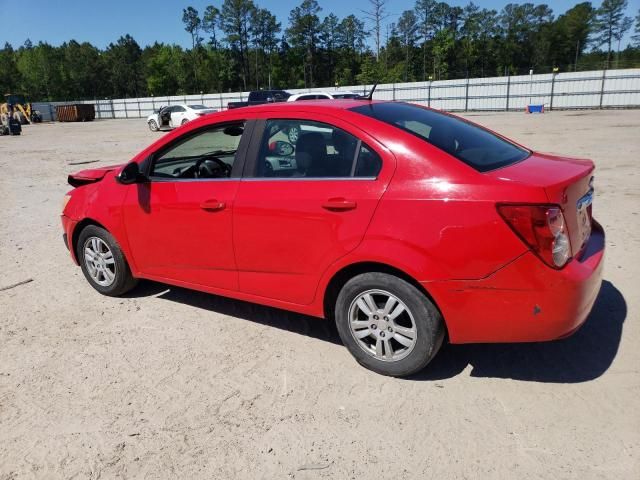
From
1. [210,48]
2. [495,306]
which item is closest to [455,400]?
[495,306]

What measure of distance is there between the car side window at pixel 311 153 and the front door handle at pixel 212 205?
34 centimetres

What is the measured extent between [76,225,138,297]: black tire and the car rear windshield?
2.49m

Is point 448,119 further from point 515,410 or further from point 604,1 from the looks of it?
point 604,1

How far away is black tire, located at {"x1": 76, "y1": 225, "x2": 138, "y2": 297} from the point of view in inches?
175

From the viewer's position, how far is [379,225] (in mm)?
2906

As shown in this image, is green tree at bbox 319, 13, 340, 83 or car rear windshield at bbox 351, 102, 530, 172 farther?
green tree at bbox 319, 13, 340, 83

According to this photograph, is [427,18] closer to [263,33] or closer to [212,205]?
[263,33]

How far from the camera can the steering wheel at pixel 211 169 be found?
3.77 metres

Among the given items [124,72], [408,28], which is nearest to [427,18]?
[408,28]

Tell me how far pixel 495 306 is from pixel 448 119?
64.0 inches

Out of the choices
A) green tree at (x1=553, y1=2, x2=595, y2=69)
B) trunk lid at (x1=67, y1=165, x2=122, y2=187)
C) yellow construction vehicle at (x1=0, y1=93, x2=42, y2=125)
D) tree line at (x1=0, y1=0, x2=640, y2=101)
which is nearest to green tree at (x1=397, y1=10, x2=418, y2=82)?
tree line at (x1=0, y1=0, x2=640, y2=101)

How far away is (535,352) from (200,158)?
10.0 feet

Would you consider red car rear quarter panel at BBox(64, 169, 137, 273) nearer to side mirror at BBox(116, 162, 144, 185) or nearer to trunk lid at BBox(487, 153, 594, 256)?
side mirror at BBox(116, 162, 144, 185)

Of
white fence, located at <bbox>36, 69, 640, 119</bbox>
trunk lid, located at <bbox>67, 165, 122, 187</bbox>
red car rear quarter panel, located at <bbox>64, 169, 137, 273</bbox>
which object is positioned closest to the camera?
red car rear quarter panel, located at <bbox>64, 169, 137, 273</bbox>
